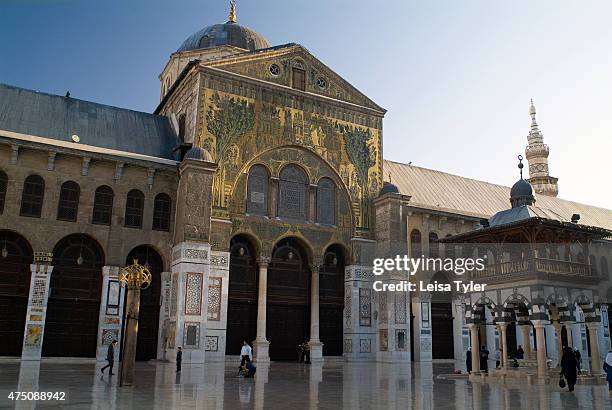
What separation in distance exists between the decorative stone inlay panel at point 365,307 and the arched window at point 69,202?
1326 cm

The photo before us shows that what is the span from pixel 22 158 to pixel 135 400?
1575 cm

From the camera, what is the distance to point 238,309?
2539 cm

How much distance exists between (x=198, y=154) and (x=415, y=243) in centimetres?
1354

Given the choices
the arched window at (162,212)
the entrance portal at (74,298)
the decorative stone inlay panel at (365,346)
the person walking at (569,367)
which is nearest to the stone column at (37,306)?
the entrance portal at (74,298)

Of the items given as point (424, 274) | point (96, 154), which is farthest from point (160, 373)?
point (424, 274)

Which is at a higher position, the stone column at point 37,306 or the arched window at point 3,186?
the arched window at point 3,186

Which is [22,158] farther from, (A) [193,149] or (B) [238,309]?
(B) [238,309]

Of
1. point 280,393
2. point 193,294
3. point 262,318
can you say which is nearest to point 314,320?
point 262,318

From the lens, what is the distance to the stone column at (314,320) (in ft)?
85.5

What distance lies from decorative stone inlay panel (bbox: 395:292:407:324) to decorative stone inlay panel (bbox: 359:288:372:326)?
1286 millimetres

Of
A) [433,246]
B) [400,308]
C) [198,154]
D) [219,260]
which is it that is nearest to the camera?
[198,154]

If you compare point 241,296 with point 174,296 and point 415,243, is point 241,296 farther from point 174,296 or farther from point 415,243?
point 415,243

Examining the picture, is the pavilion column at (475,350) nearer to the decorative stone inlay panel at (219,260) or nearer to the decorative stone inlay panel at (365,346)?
the decorative stone inlay panel at (365,346)

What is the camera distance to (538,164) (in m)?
53.6
